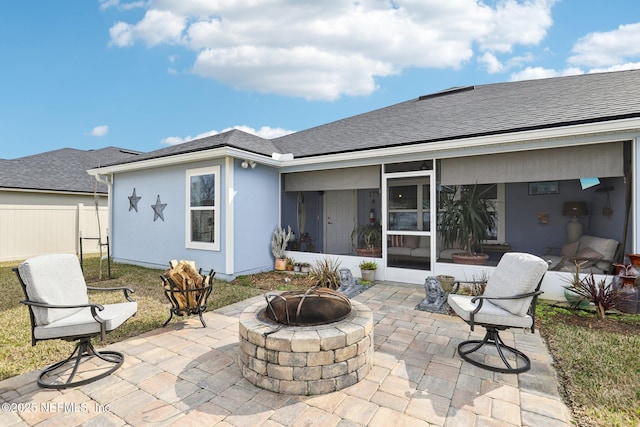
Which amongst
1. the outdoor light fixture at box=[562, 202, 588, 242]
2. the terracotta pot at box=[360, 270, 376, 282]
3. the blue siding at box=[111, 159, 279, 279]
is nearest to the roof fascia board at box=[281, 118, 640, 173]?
the blue siding at box=[111, 159, 279, 279]

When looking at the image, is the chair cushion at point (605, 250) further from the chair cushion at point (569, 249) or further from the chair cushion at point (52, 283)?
the chair cushion at point (52, 283)

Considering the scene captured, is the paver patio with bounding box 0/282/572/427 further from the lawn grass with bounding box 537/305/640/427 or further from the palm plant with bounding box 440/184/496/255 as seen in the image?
the palm plant with bounding box 440/184/496/255

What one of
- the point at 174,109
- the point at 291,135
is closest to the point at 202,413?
the point at 291,135

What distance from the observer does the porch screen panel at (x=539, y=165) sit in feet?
15.8

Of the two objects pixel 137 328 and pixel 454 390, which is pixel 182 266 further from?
pixel 454 390

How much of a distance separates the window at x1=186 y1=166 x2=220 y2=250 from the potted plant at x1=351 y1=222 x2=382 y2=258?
3656mm

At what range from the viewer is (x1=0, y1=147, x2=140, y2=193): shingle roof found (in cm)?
1090

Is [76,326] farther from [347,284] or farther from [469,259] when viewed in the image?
[469,259]

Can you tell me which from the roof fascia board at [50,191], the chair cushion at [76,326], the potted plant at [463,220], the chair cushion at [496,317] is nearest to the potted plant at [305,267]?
the potted plant at [463,220]

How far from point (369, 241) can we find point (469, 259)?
8.62ft

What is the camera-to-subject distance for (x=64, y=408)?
7.50ft

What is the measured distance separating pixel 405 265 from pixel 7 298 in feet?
25.9

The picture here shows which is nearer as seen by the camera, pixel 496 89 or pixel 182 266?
pixel 182 266

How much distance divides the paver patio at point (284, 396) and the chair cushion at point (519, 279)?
62 centimetres
